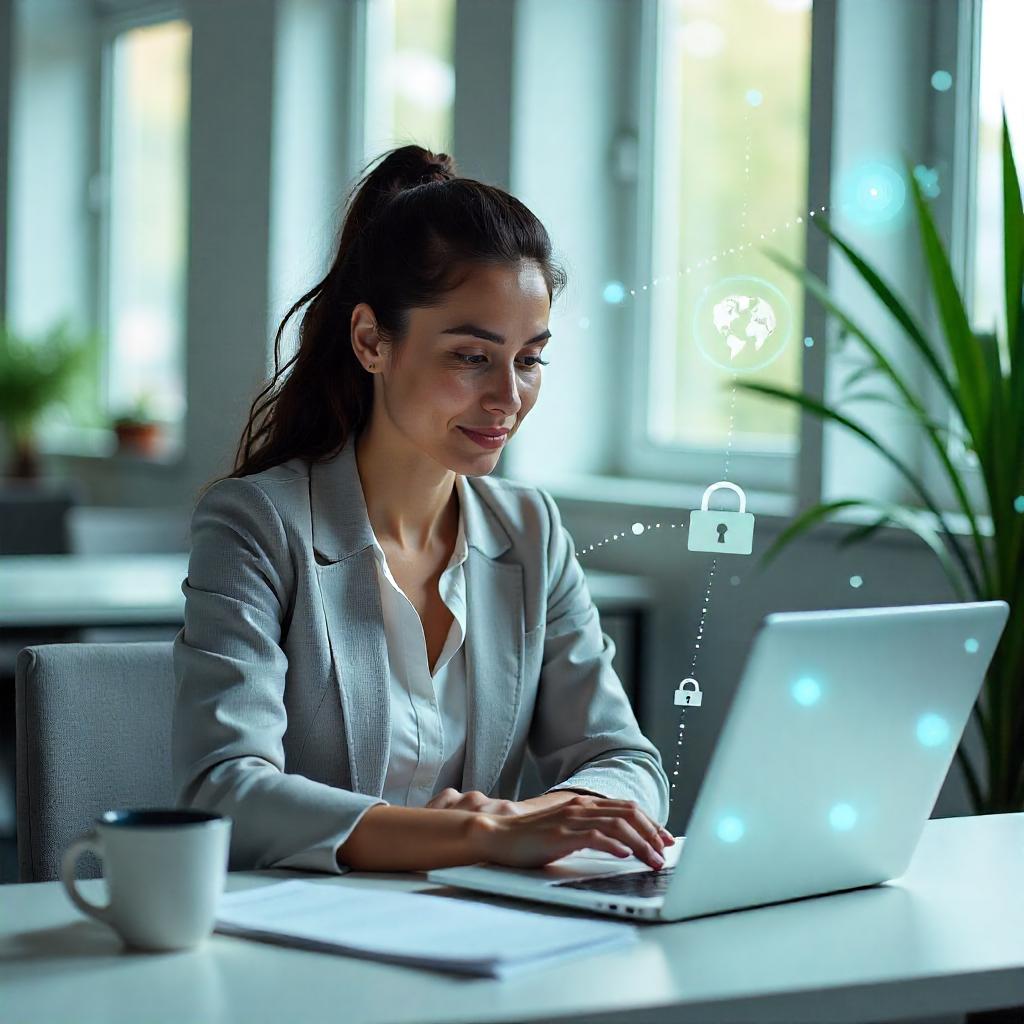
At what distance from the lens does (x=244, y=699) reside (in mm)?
1393

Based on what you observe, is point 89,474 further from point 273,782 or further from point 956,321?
point 273,782

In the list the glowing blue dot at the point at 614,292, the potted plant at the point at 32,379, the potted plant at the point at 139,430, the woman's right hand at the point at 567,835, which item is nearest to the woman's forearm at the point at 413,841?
the woman's right hand at the point at 567,835

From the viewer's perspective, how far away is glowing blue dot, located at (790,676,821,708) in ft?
3.43

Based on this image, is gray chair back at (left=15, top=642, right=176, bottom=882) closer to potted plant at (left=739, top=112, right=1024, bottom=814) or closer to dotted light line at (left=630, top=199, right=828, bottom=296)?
potted plant at (left=739, top=112, right=1024, bottom=814)

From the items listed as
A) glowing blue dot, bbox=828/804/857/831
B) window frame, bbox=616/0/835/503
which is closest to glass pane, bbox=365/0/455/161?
window frame, bbox=616/0/835/503

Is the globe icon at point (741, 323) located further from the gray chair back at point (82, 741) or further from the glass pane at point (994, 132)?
the gray chair back at point (82, 741)

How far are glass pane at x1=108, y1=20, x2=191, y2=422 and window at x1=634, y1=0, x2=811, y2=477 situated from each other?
2551mm

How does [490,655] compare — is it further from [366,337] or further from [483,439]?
[366,337]

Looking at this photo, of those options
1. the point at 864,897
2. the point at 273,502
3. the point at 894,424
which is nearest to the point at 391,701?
the point at 273,502

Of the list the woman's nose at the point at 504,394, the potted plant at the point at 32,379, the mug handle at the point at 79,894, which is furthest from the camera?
the potted plant at the point at 32,379

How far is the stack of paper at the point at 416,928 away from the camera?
3.18ft

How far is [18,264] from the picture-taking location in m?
6.10

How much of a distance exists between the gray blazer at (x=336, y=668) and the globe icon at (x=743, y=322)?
0.61 metres

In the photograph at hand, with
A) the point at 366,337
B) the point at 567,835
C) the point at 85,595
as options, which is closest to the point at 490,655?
the point at 366,337
